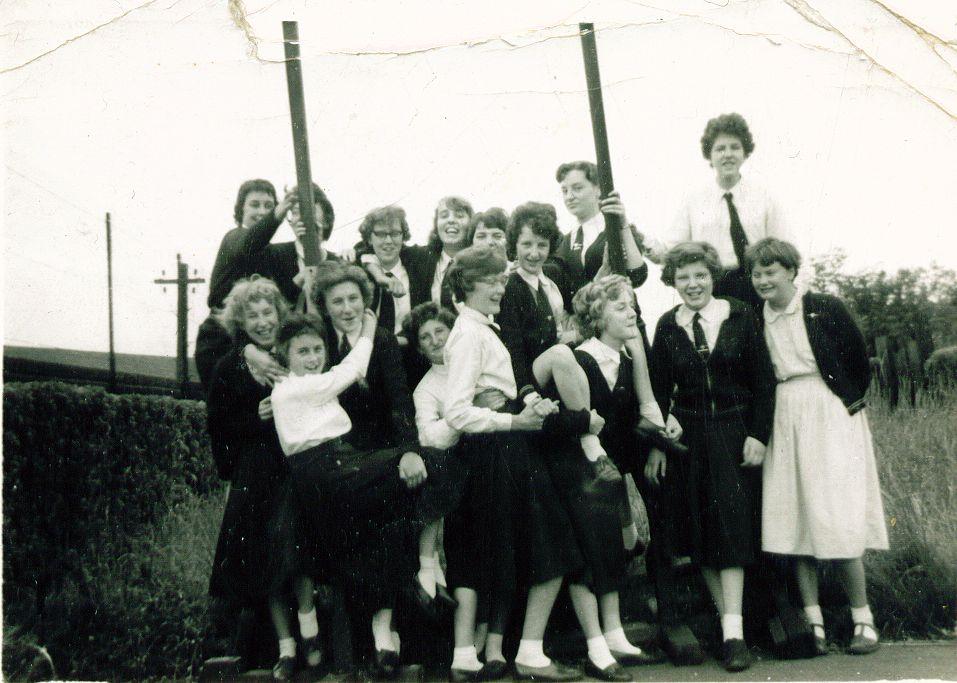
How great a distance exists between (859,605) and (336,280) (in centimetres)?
276

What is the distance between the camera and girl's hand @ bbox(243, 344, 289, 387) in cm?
426

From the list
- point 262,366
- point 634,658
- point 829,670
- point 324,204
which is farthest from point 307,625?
point 829,670

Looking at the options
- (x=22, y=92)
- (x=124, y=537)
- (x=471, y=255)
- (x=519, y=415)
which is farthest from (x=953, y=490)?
(x=22, y=92)

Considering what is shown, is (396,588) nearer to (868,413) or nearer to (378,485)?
(378,485)

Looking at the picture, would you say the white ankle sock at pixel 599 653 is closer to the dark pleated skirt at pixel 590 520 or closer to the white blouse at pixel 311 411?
the dark pleated skirt at pixel 590 520

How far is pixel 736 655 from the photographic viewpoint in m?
4.12

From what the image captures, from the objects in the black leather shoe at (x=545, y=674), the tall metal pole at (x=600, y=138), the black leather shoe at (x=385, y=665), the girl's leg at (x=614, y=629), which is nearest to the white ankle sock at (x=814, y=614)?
the girl's leg at (x=614, y=629)

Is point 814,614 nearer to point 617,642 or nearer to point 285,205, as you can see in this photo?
point 617,642

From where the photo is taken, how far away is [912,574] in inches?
180

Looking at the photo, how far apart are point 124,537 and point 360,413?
145 cm

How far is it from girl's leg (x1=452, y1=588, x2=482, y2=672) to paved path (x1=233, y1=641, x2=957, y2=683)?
57 cm

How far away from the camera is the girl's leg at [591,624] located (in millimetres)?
4016

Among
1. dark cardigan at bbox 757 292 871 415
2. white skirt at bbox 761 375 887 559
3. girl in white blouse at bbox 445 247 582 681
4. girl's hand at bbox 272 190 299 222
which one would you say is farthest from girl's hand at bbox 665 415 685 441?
girl's hand at bbox 272 190 299 222

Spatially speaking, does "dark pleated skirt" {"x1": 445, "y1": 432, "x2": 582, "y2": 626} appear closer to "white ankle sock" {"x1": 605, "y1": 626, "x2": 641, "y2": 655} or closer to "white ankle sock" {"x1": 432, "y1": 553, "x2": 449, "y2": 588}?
"white ankle sock" {"x1": 432, "y1": 553, "x2": 449, "y2": 588}
